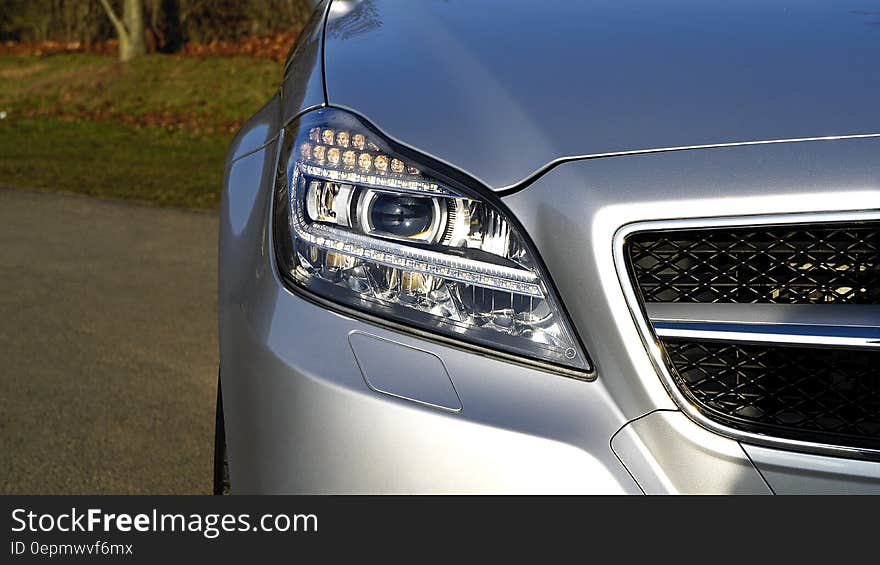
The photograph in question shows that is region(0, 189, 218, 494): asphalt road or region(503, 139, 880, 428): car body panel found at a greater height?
region(503, 139, 880, 428): car body panel

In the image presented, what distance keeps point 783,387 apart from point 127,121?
14.2m

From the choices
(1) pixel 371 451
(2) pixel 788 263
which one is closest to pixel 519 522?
(1) pixel 371 451

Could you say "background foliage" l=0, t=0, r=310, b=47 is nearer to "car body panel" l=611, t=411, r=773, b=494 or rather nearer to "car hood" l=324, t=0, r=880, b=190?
"car hood" l=324, t=0, r=880, b=190

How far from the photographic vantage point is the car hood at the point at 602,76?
1.67m

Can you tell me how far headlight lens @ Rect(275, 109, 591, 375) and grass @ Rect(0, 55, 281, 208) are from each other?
6.98m

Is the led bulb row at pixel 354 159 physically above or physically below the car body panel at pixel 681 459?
above

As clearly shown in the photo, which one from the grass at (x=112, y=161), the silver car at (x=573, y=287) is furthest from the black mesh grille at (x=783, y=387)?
the grass at (x=112, y=161)

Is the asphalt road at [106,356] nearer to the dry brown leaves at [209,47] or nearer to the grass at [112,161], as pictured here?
the grass at [112,161]

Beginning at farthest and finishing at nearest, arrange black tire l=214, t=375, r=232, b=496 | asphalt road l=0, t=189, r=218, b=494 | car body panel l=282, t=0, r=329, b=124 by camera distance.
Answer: asphalt road l=0, t=189, r=218, b=494 → black tire l=214, t=375, r=232, b=496 → car body panel l=282, t=0, r=329, b=124

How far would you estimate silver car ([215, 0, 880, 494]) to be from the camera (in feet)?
5.03

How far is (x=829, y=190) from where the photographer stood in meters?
1.53

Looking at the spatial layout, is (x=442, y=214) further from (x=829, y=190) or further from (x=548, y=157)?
(x=829, y=190)

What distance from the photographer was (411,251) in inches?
67.4

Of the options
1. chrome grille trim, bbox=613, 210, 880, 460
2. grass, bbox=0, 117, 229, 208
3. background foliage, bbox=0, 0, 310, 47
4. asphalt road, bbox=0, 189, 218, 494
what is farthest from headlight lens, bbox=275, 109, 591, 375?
background foliage, bbox=0, 0, 310, 47
